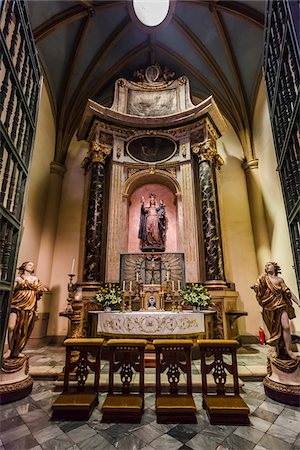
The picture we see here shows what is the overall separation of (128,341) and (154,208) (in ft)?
17.0

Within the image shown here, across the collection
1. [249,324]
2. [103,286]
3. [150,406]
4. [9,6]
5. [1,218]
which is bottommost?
[150,406]

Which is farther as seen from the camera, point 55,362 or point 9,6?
point 55,362

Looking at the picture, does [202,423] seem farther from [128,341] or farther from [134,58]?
[134,58]

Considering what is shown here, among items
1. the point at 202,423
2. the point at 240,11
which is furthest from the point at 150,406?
the point at 240,11

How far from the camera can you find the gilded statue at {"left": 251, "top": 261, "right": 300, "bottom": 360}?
3.97 meters

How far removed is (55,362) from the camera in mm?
5348

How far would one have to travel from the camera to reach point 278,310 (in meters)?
4.08

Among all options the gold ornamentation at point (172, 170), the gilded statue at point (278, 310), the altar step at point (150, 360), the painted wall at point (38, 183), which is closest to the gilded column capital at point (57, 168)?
the painted wall at point (38, 183)

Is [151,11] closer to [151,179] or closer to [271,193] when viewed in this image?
[151,179]

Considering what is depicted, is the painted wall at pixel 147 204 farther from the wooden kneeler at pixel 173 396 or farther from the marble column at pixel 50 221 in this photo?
the wooden kneeler at pixel 173 396

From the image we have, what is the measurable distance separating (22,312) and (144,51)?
10762 millimetres

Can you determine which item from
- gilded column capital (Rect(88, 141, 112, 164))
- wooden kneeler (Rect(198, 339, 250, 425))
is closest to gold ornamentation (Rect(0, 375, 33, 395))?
wooden kneeler (Rect(198, 339, 250, 425))

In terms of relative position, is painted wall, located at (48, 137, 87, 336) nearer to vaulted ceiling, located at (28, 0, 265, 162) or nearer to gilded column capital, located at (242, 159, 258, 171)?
vaulted ceiling, located at (28, 0, 265, 162)

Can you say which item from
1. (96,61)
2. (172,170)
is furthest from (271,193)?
(96,61)
